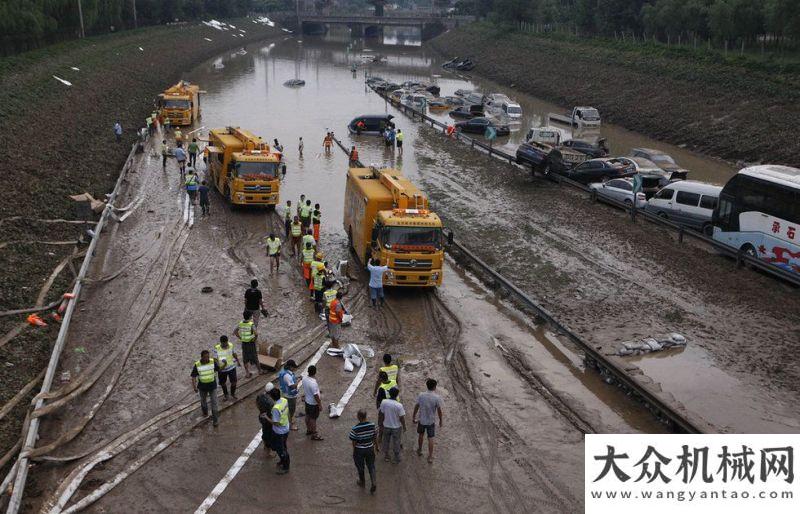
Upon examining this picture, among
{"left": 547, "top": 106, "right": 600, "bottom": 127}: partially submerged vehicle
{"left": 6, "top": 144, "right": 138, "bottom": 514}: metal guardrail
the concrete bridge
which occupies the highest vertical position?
the concrete bridge

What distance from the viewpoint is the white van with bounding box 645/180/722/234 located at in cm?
2833

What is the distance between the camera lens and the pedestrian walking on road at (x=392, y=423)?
41.5 ft

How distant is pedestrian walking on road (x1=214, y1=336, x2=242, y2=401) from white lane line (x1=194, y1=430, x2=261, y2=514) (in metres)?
1.47

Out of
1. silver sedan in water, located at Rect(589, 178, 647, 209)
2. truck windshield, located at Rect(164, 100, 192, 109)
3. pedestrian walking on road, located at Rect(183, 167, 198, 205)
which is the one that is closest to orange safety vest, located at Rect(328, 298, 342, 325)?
pedestrian walking on road, located at Rect(183, 167, 198, 205)

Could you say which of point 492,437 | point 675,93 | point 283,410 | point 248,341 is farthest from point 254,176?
point 675,93

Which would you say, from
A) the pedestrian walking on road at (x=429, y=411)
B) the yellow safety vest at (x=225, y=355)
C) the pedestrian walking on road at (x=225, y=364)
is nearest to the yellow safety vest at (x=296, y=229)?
the pedestrian walking on road at (x=225, y=364)

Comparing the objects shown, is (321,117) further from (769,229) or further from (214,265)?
(769,229)

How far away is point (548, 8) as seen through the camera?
115 meters

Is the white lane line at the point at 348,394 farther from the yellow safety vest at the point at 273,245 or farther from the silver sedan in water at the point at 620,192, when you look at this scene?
the silver sedan in water at the point at 620,192

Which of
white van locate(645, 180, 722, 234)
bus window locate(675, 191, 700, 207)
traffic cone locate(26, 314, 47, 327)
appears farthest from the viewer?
bus window locate(675, 191, 700, 207)

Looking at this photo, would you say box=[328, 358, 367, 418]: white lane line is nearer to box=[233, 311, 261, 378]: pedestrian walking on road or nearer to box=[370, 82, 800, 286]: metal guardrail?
box=[233, 311, 261, 378]: pedestrian walking on road

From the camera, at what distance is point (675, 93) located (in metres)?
58.8

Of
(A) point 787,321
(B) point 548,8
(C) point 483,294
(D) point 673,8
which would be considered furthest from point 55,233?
(B) point 548,8

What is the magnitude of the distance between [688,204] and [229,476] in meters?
22.1
